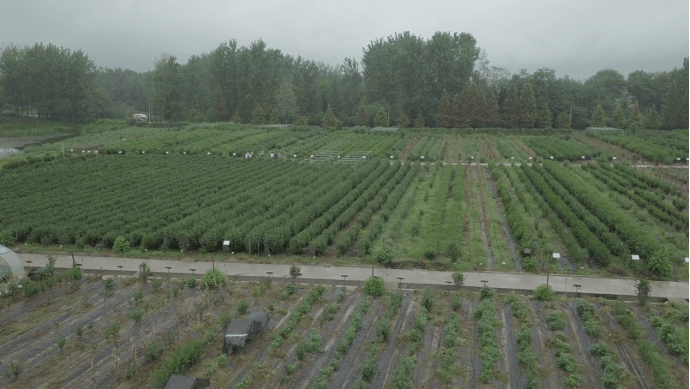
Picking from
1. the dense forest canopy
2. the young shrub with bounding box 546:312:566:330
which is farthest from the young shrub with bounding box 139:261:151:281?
the dense forest canopy

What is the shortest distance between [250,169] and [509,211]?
74.0 ft

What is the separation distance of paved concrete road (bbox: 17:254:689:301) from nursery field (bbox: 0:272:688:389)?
1226 mm

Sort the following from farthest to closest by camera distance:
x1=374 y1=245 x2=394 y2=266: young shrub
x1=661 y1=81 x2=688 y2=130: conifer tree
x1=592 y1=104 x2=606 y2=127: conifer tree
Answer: x1=592 y1=104 x2=606 y2=127: conifer tree → x1=661 y1=81 x2=688 y2=130: conifer tree → x1=374 y1=245 x2=394 y2=266: young shrub

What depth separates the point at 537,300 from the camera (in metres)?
17.2

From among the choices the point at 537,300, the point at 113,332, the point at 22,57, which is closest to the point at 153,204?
the point at 113,332

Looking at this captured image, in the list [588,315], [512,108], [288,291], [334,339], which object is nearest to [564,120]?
[512,108]

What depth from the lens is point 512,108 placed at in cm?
7644

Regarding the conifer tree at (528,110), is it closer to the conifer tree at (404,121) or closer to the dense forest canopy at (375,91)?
the dense forest canopy at (375,91)

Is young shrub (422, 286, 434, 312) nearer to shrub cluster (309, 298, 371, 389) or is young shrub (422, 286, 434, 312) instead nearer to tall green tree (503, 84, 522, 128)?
shrub cluster (309, 298, 371, 389)

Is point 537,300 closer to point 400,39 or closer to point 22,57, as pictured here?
point 400,39

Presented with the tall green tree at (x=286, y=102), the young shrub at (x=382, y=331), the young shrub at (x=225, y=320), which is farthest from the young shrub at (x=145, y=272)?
the tall green tree at (x=286, y=102)

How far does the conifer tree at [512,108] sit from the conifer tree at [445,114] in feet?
28.0

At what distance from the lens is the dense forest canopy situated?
77062 millimetres

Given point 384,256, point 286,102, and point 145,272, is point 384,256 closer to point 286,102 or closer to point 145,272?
point 145,272
